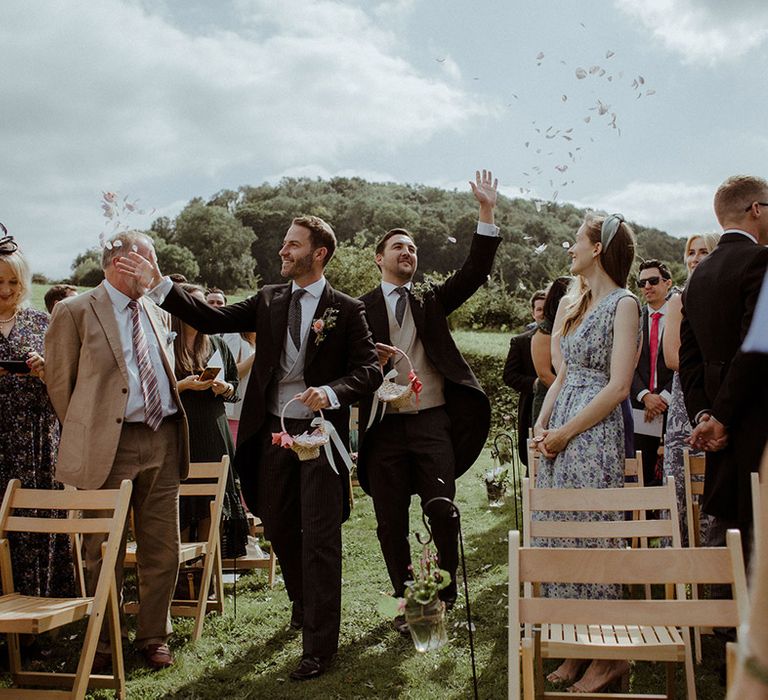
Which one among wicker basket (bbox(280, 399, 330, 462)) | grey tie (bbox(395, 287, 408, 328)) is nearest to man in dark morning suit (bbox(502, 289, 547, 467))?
grey tie (bbox(395, 287, 408, 328))

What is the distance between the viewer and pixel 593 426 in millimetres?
4160

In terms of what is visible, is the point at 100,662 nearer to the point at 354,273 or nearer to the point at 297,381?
the point at 297,381

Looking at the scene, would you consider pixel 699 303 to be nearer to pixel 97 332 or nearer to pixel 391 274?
pixel 391 274

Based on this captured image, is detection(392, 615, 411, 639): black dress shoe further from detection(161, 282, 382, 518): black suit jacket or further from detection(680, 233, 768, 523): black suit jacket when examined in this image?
detection(680, 233, 768, 523): black suit jacket

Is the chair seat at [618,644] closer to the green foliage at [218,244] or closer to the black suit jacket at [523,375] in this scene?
the black suit jacket at [523,375]

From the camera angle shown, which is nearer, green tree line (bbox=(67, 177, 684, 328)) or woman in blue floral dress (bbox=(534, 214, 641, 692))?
woman in blue floral dress (bbox=(534, 214, 641, 692))

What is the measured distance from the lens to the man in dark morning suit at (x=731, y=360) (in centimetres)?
377

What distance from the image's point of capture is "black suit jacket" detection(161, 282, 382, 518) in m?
4.84

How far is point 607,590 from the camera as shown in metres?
4.02

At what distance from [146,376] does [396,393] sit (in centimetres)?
146

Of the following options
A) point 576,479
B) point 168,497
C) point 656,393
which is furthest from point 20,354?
point 656,393

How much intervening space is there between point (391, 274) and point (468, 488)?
620 centimetres

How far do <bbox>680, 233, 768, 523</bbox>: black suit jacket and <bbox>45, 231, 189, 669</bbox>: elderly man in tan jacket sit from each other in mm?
2887

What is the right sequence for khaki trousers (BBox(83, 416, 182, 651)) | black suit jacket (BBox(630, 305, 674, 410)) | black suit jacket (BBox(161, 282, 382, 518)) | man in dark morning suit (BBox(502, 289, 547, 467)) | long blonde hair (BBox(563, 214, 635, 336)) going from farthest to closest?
man in dark morning suit (BBox(502, 289, 547, 467)), black suit jacket (BBox(630, 305, 674, 410)), black suit jacket (BBox(161, 282, 382, 518)), khaki trousers (BBox(83, 416, 182, 651)), long blonde hair (BBox(563, 214, 635, 336))
